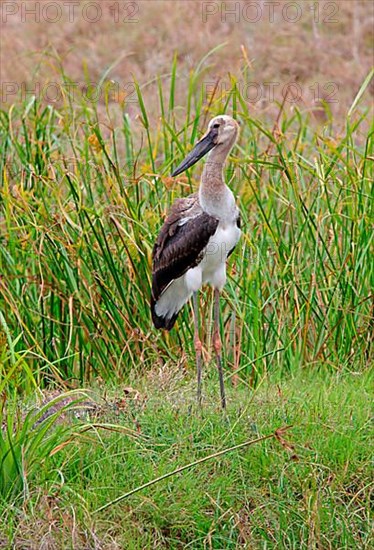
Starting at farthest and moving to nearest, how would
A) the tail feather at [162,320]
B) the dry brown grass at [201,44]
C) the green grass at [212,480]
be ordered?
the dry brown grass at [201,44], the tail feather at [162,320], the green grass at [212,480]

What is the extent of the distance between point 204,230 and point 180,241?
4.8 inches

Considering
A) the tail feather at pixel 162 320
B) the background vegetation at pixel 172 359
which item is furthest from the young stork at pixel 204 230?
the background vegetation at pixel 172 359

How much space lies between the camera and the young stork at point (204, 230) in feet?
14.4

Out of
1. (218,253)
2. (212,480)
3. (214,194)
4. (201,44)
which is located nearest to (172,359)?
(218,253)

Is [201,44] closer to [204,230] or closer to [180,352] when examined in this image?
[180,352]

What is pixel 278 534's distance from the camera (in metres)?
3.65

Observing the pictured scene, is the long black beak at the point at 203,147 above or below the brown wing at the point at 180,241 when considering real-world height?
above

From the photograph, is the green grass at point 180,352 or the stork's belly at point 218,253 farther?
the stork's belly at point 218,253

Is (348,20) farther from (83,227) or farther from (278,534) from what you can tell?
(278,534)

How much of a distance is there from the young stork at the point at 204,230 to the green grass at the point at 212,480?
0.26m

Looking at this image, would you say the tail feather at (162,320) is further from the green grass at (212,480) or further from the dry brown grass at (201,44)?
the dry brown grass at (201,44)

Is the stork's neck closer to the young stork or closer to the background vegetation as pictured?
the young stork

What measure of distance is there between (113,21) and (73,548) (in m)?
8.91

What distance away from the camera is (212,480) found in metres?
3.85
